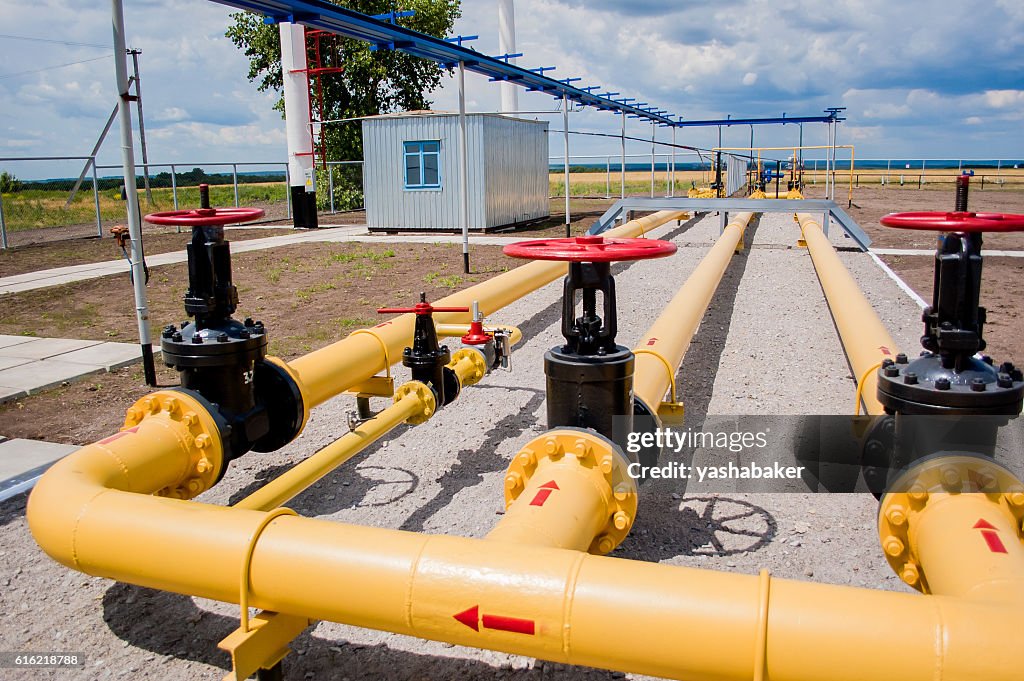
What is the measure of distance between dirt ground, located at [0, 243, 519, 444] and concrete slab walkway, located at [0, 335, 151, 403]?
150mm

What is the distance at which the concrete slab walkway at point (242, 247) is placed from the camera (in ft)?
38.2

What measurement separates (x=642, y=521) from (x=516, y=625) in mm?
1955

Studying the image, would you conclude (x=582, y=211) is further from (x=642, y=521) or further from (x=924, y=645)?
(x=924, y=645)

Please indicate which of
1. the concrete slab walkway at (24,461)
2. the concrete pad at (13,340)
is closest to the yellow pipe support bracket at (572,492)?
the concrete slab walkway at (24,461)

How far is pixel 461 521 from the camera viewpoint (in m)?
3.87

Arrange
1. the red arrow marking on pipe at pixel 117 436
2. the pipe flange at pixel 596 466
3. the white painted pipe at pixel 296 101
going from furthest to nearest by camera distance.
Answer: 1. the white painted pipe at pixel 296 101
2. the red arrow marking on pipe at pixel 117 436
3. the pipe flange at pixel 596 466

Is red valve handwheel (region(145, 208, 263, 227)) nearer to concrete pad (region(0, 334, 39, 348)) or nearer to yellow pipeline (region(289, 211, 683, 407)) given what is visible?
yellow pipeline (region(289, 211, 683, 407))

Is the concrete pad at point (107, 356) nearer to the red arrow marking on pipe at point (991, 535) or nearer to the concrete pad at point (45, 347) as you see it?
the concrete pad at point (45, 347)

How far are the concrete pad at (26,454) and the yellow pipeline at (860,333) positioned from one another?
4.38m

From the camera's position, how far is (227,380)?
11.2 feet

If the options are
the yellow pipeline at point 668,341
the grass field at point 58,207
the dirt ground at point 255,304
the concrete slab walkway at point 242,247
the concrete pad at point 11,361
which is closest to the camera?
the yellow pipeline at point 668,341

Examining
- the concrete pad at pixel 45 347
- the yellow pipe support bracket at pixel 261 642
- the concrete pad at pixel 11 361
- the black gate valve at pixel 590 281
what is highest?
the black gate valve at pixel 590 281

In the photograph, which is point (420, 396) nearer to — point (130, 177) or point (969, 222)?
point (969, 222)

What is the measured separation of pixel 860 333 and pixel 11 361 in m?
6.78
